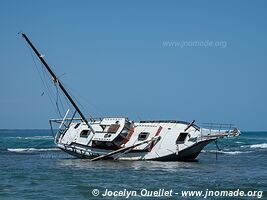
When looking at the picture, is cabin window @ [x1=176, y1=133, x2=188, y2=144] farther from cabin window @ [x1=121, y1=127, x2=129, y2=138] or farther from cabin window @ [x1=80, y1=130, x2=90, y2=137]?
cabin window @ [x1=80, y1=130, x2=90, y2=137]

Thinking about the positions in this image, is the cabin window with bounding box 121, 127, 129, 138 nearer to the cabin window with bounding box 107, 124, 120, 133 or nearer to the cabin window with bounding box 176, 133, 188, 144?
the cabin window with bounding box 107, 124, 120, 133

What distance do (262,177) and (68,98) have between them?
64.9ft

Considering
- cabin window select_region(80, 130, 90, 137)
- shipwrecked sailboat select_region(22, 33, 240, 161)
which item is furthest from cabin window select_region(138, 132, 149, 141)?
cabin window select_region(80, 130, 90, 137)

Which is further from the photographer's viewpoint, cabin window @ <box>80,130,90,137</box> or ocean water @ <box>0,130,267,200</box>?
cabin window @ <box>80,130,90,137</box>

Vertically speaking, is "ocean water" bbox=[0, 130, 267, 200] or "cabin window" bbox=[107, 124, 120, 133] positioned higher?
"cabin window" bbox=[107, 124, 120, 133]

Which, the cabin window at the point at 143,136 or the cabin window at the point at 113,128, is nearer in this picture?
the cabin window at the point at 143,136

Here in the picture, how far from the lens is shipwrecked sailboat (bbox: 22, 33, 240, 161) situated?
1565 inches

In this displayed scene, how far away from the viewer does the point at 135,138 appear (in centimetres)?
4162

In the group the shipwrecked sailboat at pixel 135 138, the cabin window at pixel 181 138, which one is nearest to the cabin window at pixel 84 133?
the shipwrecked sailboat at pixel 135 138

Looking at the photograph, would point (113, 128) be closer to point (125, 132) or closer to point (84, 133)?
point (125, 132)

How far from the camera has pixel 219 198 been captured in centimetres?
2270

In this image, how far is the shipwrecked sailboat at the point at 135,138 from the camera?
130 feet

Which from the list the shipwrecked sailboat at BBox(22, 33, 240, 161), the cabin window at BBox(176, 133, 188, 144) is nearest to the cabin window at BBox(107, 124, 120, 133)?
the shipwrecked sailboat at BBox(22, 33, 240, 161)

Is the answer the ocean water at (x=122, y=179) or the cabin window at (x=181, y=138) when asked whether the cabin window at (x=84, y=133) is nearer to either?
the ocean water at (x=122, y=179)
